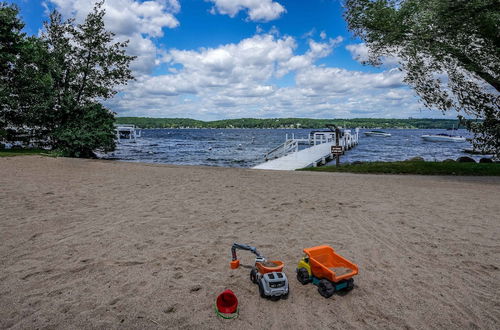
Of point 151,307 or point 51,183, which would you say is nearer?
point 151,307

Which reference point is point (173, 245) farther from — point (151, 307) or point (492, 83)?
point (492, 83)

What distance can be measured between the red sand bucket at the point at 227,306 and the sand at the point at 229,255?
10cm

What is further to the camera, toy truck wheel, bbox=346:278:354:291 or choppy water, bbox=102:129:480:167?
choppy water, bbox=102:129:480:167

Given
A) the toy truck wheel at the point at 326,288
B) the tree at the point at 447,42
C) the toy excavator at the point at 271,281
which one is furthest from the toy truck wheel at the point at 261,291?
the tree at the point at 447,42

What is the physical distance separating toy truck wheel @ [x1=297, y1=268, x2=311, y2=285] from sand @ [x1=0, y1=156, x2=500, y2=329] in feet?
0.32

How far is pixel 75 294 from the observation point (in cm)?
392

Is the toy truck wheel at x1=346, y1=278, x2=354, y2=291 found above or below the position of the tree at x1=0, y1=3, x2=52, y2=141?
below

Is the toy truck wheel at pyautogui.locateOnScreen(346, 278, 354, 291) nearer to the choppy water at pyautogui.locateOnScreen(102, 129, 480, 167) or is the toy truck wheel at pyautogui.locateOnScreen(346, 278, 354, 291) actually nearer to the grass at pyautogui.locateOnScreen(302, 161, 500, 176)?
the grass at pyautogui.locateOnScreen(302, 161, 500, 176)

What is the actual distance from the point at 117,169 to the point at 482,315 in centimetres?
1635

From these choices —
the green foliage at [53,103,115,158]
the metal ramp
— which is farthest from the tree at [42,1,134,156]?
the metal ramp

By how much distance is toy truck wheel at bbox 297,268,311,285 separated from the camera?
4191 mm

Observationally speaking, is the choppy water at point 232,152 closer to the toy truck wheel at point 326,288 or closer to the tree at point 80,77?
the tree at point 80,77

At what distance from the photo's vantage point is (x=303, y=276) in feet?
13.8

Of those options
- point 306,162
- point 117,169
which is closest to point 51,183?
point 117,169
